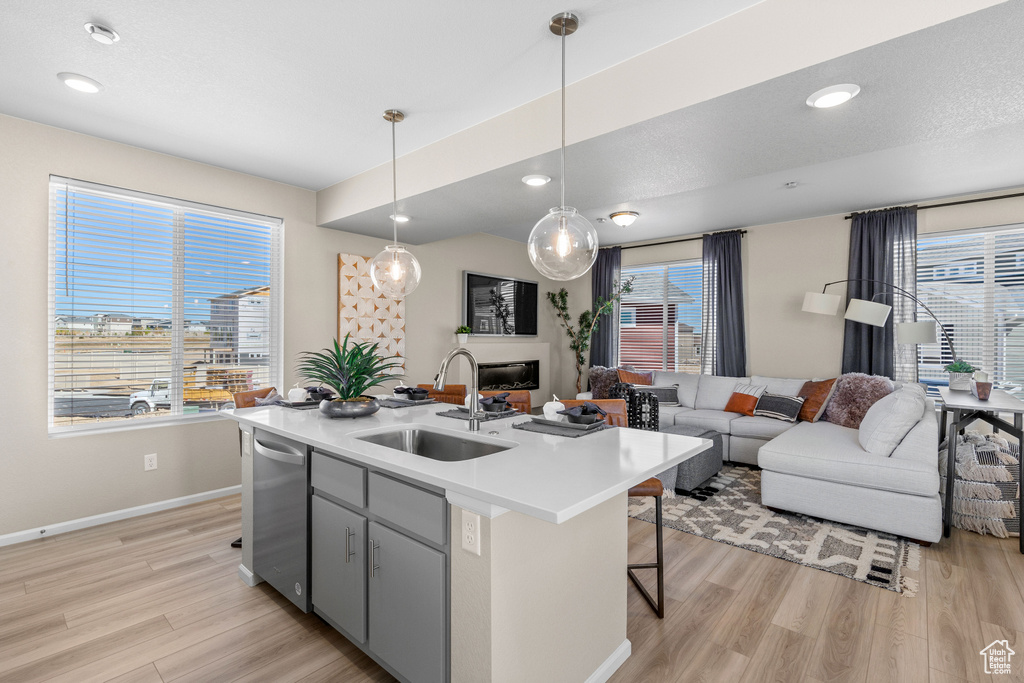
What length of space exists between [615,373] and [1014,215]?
4.07 meters

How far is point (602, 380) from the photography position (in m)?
6.22

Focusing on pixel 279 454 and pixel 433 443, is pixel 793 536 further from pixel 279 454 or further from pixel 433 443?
pixel 279 454

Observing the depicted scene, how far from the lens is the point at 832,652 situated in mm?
1993

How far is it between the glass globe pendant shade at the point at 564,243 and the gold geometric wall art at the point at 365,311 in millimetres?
2664

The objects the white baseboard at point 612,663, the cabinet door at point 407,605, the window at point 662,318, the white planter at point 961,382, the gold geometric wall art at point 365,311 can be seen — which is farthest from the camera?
the window at point 662,318

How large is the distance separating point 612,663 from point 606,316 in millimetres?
5606

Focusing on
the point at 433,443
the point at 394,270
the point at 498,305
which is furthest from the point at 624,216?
the point at 433,443

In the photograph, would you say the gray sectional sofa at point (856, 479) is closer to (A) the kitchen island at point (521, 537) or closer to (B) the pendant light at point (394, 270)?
(A) the kitchen island at point (521, 537)

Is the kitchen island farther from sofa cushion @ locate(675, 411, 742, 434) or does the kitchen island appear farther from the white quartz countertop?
sofa cushion @ locate(675, 411, 742, 434)

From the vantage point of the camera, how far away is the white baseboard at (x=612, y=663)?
1.79 metres

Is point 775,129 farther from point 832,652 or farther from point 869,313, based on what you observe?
point 869,313

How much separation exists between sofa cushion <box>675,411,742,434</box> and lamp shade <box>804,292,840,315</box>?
1.41 meters

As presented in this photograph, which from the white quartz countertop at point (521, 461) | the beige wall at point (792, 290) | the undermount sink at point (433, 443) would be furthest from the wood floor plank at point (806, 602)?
the beige wall at point (792, 290)

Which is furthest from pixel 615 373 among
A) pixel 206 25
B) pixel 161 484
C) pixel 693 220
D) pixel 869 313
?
pixel 206 25
